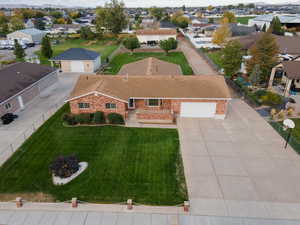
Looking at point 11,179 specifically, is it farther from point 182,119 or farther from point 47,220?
point 182,119

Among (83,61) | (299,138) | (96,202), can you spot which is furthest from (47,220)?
(83,61)

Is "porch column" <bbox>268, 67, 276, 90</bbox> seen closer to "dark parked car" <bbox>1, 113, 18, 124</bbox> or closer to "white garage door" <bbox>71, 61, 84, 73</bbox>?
"white garage door" <bbox>71, 61, 84, 73</bbox>

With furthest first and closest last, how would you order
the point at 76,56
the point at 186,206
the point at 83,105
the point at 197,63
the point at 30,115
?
1. the point at 197,63
2. the point at 76,56
3. the point at 30,115
4. the point at 83,105
5. the point at 186,206

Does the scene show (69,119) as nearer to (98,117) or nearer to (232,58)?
(98,117)

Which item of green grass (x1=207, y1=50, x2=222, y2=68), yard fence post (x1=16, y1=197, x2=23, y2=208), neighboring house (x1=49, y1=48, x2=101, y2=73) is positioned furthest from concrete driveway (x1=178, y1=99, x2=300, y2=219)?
neighboring house (x1=49, y1=48, x2=101, y2=73)

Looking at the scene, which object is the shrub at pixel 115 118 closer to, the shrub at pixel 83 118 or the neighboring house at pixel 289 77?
the shrub at pixel 83 118

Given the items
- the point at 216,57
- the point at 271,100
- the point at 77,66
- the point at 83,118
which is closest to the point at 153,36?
the point at 216,57
